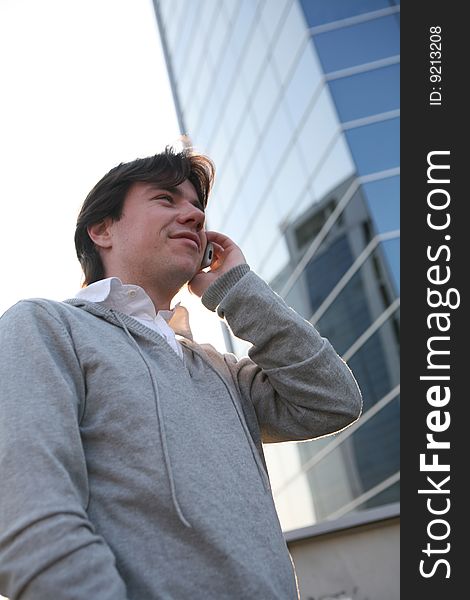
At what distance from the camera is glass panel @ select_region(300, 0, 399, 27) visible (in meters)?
12.2

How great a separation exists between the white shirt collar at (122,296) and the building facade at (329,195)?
7.31 metres

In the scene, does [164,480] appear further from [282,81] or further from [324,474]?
[282,81]

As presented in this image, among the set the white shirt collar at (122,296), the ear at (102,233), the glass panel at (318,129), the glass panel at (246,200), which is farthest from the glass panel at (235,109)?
the white shirt collar at (122,296)

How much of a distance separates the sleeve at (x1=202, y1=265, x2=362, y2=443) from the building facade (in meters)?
7.02

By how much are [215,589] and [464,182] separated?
535cm

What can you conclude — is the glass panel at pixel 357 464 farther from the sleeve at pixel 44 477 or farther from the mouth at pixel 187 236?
the sleeve at pixel 44 477

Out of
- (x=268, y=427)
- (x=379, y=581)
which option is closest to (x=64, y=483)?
(x=268, y=427)

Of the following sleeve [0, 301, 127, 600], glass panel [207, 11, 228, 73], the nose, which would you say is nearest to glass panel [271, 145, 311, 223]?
glass panel [207, 11, 228, 73]

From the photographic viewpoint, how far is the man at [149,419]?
1.50 m

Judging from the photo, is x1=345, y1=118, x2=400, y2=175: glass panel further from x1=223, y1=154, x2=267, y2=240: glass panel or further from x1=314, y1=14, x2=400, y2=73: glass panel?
x1=223, y1=154, x2=267, y2=240: glass panel

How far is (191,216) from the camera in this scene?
251 cm

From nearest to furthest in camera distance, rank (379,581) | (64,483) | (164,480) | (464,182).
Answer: (64,483)
(164,480)
(379,581)
(464,182)

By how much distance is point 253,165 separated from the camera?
14633 mm

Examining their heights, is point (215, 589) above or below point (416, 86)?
below
